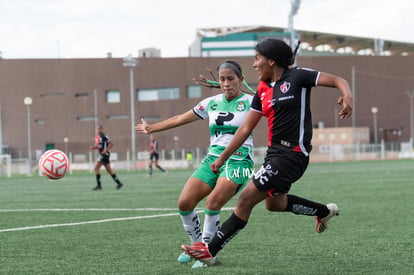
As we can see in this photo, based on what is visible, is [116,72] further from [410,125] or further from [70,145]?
[410,125]

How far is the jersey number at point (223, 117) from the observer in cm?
764

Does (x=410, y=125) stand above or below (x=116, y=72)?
below

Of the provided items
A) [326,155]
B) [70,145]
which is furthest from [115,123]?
[326,155]

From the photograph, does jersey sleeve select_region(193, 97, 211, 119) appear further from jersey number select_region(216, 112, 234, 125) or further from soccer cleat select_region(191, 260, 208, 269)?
soccer cleat select_region(191, 260, 208, 269)

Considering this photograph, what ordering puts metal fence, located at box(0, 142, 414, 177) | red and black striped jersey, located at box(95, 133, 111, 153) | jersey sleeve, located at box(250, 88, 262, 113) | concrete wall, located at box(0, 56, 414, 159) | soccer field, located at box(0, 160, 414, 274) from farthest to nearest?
1. concrete wall, located at box(0, 56, 414, 159)
2. metal fence, located at box(0, 142, 414, 177)
3. red and black striped jersey, located at box(95, 133, 111, 153)
4. soccer field, located at box(0, 160, 414, 274)
5. jersey sleeve, located at box(250, 88, 262, 113)

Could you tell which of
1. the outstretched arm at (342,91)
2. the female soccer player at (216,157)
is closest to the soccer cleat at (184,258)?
the female soccer player at (216,157)

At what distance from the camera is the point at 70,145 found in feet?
278

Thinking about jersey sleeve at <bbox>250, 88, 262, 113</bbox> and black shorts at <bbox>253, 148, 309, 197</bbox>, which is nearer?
black shorts at <bbox>253, 148, 309, 197</bbox>

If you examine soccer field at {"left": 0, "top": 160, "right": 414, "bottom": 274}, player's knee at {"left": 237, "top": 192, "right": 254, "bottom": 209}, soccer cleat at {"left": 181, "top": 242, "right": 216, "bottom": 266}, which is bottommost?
soccer field at {"left": 0, "top": 160, "right": 414, "bottom": 274}

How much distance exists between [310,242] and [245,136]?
255cm

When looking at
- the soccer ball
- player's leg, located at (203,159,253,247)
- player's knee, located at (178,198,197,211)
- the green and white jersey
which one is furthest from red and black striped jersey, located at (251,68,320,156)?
the soccer ball

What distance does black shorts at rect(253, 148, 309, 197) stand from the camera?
6316 millimetres

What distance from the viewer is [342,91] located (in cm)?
584

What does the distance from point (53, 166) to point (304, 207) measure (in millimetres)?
5295
